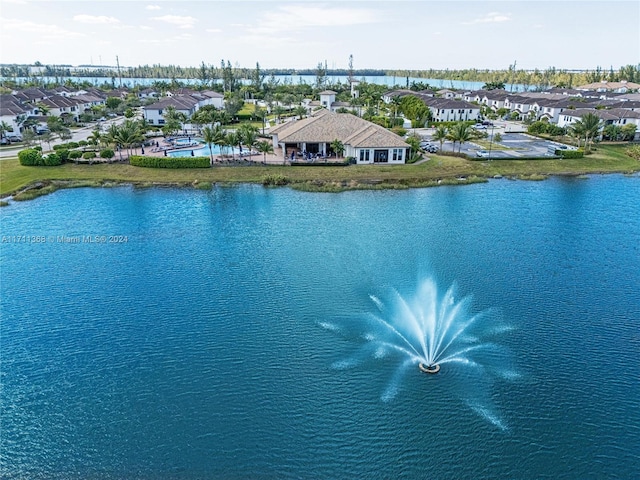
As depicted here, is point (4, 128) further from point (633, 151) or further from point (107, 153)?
point (633, 151)

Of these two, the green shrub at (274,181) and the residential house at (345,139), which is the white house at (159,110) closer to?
the residential house at (345,139)

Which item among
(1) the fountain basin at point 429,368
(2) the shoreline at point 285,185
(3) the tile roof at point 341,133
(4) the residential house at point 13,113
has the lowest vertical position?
(1) the fountain basin at point 429,368

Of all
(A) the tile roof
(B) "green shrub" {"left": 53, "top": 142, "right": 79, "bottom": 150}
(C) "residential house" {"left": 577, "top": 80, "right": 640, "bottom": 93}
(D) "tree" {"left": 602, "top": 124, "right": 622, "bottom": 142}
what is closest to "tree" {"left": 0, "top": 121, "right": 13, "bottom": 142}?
(B) "green shrub" {"left": 53, "top": 142, "right": 79, "bottom": 150}

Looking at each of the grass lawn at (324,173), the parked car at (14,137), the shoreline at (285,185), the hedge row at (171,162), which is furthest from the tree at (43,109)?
the shoreline at (285,185)

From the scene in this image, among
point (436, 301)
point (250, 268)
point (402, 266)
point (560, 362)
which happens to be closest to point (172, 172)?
point (250, 268)

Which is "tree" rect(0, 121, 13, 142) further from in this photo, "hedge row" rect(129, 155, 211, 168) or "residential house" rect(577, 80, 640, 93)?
"residential house" rect(577, 80, 640, 93)
